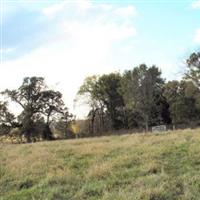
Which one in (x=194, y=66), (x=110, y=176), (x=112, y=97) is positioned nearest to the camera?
(x=110, y=176)

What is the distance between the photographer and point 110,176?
11758mm

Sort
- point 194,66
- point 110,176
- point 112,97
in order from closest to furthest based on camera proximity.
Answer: point 110,176 < point 194,66 < point 112,97

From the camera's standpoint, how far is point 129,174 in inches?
469

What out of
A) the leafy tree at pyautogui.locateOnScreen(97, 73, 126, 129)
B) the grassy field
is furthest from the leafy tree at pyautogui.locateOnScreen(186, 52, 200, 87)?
→ the grassy field

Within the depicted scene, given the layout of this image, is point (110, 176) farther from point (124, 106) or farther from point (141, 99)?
point (124, 106)

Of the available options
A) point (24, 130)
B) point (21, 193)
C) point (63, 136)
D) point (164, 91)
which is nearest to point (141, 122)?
point (164, 91)

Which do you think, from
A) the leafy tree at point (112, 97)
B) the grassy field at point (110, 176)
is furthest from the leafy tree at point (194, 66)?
the grassy field at point (110, 176)

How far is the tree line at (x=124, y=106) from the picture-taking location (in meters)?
65.9

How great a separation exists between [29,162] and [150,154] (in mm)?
4252

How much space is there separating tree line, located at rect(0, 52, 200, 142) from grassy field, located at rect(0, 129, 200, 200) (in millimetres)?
49129

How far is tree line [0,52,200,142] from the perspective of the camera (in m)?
65.9

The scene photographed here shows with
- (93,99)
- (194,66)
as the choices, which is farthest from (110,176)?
(93,99)

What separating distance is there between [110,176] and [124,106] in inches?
2615

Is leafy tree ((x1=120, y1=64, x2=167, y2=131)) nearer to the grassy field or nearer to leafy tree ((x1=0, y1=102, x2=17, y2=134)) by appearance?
leafy tree ((x1=0, y1=102, x2=17, y2=134))
